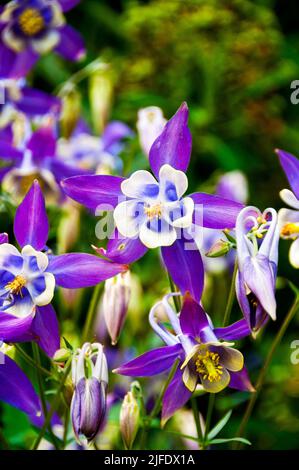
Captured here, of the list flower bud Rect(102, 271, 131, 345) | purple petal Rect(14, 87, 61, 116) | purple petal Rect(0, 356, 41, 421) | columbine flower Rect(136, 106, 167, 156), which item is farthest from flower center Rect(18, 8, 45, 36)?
purple petal Rect(0, 356, 41, 421)

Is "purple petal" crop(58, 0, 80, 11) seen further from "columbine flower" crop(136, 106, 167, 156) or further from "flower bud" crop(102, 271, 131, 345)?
"flower bud" crop(102, 271, 131, 345)

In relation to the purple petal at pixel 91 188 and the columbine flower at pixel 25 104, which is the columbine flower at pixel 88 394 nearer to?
the purple petal at pixel 91 188

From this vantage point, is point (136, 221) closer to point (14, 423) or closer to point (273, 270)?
point (273, 270)

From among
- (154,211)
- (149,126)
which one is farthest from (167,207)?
(149,126)

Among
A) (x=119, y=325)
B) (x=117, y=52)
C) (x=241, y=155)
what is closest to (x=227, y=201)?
(x=119, y=325)

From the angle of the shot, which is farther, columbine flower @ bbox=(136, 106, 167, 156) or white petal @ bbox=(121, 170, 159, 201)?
columbine flower @ bbox=(136, 106, 167, 156)

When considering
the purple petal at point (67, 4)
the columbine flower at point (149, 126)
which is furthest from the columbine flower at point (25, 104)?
the columbine flower at point (149, 126)

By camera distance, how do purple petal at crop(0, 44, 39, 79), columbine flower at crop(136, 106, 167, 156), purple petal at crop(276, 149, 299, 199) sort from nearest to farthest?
1. purple petal at crop(276, 149, 299, 199)
2. columbine flower at crop(136, 106, 167, 156)
3. purple petal at crop(0, 44, 39, 79)
